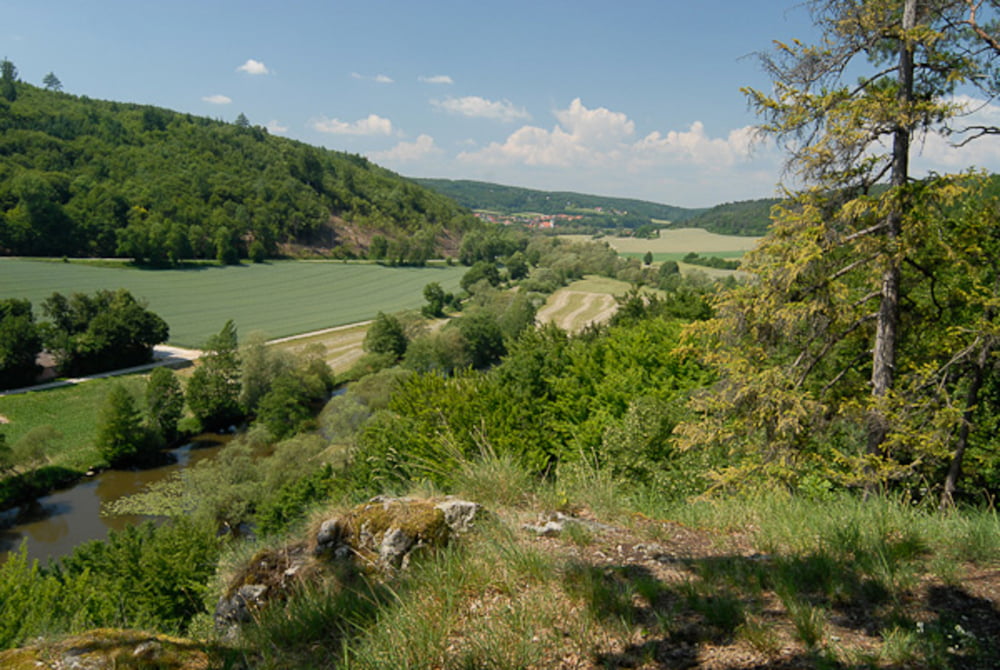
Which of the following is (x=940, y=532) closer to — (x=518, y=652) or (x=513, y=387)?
(x=518, y=652)

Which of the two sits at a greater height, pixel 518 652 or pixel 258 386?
pixel 518 652

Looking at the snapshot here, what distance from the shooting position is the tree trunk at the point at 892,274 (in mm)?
8531

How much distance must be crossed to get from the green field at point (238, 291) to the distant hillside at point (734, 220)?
58419 mm

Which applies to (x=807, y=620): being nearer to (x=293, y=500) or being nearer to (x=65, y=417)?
(x=293, y=500)

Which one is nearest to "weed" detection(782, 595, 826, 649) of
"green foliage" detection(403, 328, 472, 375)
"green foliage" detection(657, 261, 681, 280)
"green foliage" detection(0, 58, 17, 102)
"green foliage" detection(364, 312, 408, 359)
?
"green foliage" detection(403, 328, 472, 375)

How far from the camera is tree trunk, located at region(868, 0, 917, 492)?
28.0ft

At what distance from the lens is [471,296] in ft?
281

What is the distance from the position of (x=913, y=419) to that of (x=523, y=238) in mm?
133452

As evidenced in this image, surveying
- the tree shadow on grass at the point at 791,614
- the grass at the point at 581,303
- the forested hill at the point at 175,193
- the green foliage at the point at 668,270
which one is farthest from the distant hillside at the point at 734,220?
the tree shadow on grass at the point at 791,614

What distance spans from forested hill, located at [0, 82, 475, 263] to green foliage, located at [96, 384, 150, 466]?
196 feet

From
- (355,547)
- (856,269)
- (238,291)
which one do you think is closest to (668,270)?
(238,291)

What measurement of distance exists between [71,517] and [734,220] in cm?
13588

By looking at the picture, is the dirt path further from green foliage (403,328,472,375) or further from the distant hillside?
the distant hillside

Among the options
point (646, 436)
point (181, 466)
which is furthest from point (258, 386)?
point (646, 436)
